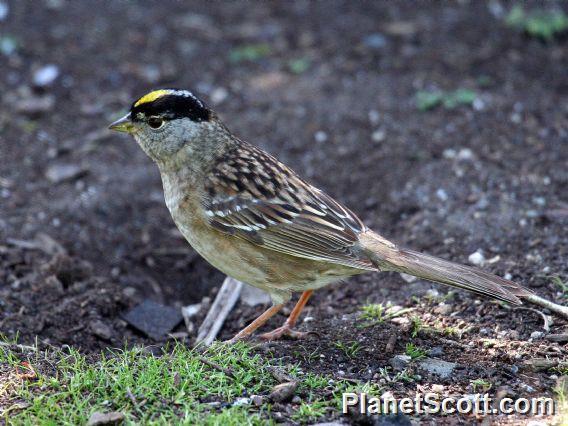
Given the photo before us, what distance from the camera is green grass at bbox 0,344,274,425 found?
3.80 meters

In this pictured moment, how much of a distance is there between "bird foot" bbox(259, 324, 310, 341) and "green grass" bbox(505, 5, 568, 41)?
5.06m

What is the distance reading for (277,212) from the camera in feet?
16.0

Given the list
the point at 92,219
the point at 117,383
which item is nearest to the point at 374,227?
the point at 92,219

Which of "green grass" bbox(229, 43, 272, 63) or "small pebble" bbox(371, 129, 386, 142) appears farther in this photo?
"green grass" bbox(229, 43, 272, 63)

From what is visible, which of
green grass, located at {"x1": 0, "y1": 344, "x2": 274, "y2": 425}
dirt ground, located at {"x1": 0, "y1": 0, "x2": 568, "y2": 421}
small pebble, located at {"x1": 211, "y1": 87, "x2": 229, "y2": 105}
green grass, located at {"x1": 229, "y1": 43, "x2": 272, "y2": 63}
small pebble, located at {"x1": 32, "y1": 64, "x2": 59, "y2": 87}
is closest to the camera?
green grass, located at {"x1": 0, "y1": 344, "x2": 274, "y2": 425}

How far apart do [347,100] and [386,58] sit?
1.00 metres

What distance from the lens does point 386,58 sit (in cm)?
853

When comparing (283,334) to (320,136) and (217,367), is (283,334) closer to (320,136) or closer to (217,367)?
(217,367)

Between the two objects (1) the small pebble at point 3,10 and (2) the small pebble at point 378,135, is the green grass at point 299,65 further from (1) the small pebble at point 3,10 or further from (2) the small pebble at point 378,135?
(1) the small pebble at point 3,10

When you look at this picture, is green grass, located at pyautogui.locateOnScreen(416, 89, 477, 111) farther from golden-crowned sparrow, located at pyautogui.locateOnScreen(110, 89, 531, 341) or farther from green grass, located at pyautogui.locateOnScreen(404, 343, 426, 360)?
green grass, located at pyautogui.locateOnScreen(404, 343, 426, 360)

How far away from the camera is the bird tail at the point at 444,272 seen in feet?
14.3

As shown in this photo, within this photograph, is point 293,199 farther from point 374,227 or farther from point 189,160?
point 374,227

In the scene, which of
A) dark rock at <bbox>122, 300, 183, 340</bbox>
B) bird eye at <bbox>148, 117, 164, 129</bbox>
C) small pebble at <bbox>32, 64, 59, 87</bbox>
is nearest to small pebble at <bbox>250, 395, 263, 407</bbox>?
dark rock at <bbox>122, 300, 183, 340</bbox>

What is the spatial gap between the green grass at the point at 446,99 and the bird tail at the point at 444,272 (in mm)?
3130
